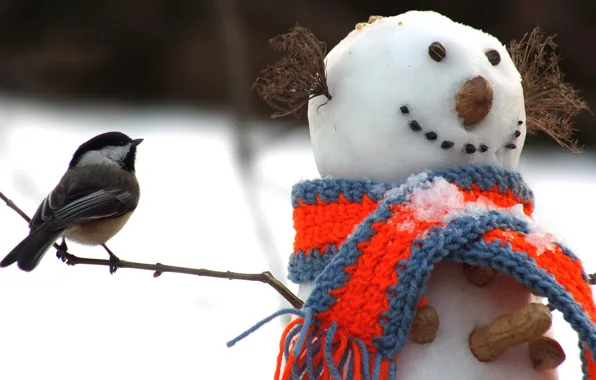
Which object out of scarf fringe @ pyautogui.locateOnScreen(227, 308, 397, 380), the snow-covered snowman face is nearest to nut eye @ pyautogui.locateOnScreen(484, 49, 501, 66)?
the snow-covered snowman face

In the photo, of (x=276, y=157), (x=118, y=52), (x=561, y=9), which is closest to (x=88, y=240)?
(x=276, y=157)

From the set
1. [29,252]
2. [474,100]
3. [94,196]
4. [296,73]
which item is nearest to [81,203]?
[94,196]

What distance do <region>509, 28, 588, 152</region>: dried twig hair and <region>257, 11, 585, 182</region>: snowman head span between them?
0.05 metres

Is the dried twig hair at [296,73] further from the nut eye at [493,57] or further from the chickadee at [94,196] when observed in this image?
the chickadee at [94,196]

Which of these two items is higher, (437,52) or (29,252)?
(437,52)

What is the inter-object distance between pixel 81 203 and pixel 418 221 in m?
0.50

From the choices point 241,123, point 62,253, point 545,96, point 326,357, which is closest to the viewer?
point 326,357

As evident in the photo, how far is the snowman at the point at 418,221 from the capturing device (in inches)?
30.3

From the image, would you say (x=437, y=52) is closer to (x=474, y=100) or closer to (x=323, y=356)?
(x=474, y=100)

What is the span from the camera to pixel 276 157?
6.77ft

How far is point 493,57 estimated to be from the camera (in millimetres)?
847

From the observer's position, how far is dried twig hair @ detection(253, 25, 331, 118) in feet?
2.76

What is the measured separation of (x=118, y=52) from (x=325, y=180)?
161cm

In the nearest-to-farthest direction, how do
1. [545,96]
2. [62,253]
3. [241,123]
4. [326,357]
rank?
[326,357]
[545,96]
[62,253]
[241,123]
